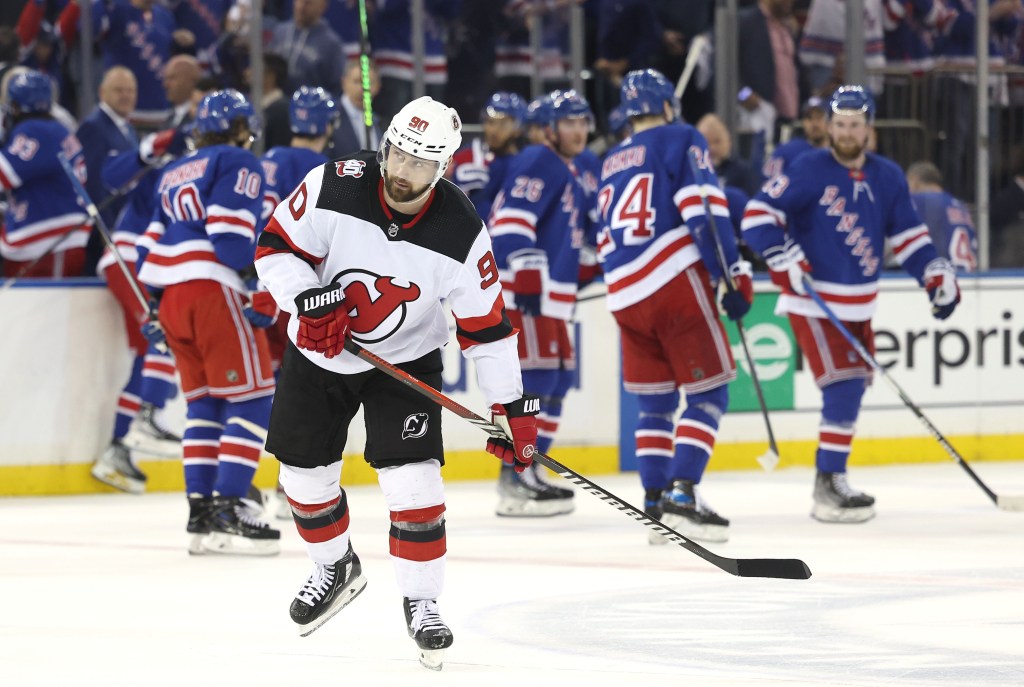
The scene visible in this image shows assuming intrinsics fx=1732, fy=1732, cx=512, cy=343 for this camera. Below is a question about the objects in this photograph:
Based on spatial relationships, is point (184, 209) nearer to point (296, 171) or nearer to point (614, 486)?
point (296, 171)

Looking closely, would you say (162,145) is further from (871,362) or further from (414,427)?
(414,427)

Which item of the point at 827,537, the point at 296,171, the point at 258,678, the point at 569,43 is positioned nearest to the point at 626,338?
the point at 827,537

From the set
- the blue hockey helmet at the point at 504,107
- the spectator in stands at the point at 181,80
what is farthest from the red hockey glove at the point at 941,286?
the spectator in stands at the point at 181,80

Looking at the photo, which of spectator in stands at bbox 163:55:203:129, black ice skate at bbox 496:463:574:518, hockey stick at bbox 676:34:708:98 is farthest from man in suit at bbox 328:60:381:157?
black ice skate at bbox 496:463:574:518

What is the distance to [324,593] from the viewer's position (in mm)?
4016

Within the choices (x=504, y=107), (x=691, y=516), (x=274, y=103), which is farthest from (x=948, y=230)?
(x=691, y=516)

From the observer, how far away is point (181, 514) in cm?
673

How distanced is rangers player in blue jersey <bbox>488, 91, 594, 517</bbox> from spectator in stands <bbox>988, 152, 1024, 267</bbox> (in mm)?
2906

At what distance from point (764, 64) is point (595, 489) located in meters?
5.83

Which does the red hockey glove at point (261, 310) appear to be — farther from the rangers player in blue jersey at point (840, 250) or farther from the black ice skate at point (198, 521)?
the rangers player in blue jersey at point (840, 250)

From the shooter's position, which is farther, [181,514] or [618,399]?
[618,399]

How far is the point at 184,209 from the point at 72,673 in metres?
2.36

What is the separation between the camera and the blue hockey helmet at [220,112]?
18.9 ft

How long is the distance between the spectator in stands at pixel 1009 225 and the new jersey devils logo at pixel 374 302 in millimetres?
5731
